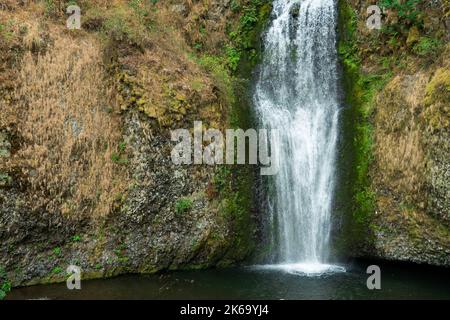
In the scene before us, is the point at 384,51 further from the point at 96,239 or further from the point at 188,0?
the point at 96,239

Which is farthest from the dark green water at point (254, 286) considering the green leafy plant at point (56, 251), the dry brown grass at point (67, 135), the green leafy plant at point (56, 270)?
the dry brown grass at point (67, 135)

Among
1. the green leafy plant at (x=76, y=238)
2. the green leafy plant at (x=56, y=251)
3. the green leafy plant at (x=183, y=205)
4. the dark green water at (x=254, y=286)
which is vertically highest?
the green leafy plant at (x=183, y=205)

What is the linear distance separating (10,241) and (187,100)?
211 inches

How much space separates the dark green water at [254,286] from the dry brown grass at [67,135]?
1.82 m

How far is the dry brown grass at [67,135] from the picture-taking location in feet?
32.0

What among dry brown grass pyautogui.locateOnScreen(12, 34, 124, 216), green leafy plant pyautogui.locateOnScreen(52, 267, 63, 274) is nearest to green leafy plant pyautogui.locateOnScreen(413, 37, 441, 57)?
dry brown grass pyautogui.locateOnScreen(12, 34, 124, 216)

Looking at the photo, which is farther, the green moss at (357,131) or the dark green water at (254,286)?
the green moss at (357,131)

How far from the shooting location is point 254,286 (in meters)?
9.30

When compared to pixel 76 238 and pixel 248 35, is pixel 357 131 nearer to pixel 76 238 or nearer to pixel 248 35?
pixel 248 35

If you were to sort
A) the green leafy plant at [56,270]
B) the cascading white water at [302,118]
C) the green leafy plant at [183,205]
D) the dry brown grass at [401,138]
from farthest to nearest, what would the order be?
the cascading white water at [302,118], the green leafy plant at [183,205], the dry brown grass at [401,138], the green leafy plant at [56,270]

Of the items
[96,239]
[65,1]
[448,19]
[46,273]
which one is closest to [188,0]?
[65,1]

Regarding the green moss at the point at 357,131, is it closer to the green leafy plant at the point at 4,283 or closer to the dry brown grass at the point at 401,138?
the dry brown grass at the point at 401,138

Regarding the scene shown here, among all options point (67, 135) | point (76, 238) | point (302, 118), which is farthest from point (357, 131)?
point (76, 238)

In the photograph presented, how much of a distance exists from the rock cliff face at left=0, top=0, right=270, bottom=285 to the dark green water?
A: 0.59m
